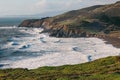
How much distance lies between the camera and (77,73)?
31.9 metres

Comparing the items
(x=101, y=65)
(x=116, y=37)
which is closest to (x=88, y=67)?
(x=101, y=65)

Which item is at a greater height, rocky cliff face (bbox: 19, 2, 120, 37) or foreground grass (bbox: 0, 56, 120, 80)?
foreground grass (bbox: 0, 56, 120, 80)

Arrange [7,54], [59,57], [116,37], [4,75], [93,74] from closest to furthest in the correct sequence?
1. [93,74]
2. [4,75]
3. [59,57]
4. [7,54]
5. [116,37]

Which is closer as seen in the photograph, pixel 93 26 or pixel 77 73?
pixel 77 73

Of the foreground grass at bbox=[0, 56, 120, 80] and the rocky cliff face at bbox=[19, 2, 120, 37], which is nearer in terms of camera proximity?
the foreground grass at bbox=[0, 56, 120, 80]

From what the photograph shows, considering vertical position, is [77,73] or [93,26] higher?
[77,73]

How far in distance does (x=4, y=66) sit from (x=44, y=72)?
25794 mm

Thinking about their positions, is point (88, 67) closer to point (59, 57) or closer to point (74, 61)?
point (74, 61)

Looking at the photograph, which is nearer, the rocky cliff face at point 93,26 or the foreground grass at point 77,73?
the foreground grass at point 77,73

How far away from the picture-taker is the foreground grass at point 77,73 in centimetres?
2972

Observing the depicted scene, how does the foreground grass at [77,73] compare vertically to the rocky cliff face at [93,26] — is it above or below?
above

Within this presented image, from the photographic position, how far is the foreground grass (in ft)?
Result: 97.5

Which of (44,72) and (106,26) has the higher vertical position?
(44,72)

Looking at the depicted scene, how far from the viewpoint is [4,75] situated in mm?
33219
